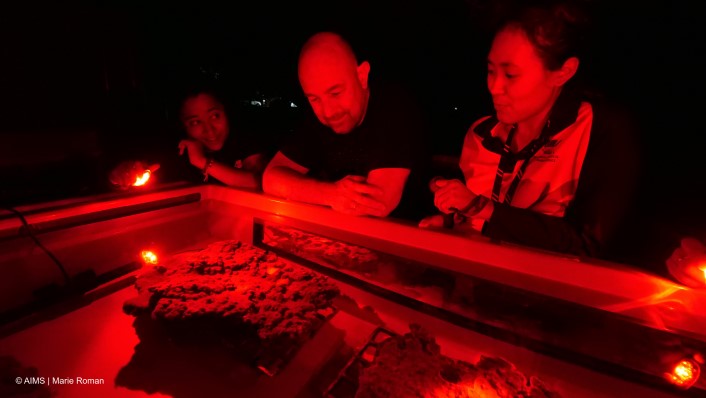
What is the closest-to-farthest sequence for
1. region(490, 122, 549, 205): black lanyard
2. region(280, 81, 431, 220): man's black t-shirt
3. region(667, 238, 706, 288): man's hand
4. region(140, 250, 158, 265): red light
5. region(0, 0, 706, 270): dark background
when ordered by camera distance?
region(667, 238, 706, 288): man's hand → region(140, 250, 158, 265): red light → region(490, 122, 549, 205): black lanyard → region(280, 81, 431, 220): man's black t-shirt → region(0, 0, 706, 270): dark background

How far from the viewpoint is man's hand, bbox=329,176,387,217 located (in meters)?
1.54

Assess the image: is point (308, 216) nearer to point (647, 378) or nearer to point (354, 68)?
point (354, 68)

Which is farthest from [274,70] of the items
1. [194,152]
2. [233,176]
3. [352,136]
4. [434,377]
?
[434,377]

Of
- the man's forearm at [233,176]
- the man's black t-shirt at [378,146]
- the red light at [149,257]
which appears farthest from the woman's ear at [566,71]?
the man's forearm at [233,176]

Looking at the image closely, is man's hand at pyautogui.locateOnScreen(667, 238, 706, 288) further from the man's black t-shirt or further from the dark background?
the man's black t-shirt

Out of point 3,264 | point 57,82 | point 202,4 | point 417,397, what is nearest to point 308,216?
point 417,397

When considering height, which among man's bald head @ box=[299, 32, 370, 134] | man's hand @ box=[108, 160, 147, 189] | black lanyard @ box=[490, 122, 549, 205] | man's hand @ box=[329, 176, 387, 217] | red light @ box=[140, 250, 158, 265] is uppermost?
man's bald head @ box=[299, 32, 370, 134]

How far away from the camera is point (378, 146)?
187cm

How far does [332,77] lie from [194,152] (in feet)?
4.48

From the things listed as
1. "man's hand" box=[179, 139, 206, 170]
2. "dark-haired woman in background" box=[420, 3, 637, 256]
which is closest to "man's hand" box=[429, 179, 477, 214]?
"dark-haired woman in background" box=[420, 3, 637, 256]

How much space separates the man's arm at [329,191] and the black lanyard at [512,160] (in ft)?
1.82

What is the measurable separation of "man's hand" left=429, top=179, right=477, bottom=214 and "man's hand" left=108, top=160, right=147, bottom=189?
4.56 feet

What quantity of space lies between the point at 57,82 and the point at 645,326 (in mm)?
4726

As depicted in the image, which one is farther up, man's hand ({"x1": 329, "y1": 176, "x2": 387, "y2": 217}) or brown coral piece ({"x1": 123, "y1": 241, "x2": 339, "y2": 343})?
man's hand ({"x1": 329, "y1": 176, "x2": 387, "y2": 217})
